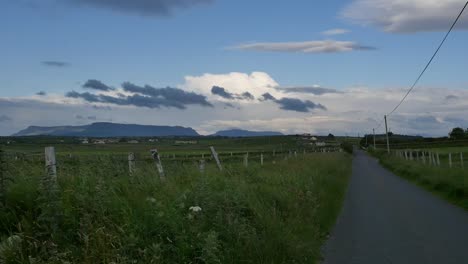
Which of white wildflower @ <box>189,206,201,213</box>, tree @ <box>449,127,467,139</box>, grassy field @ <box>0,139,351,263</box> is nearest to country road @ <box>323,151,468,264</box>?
grassy field @ <box>0,139,351,263</box>

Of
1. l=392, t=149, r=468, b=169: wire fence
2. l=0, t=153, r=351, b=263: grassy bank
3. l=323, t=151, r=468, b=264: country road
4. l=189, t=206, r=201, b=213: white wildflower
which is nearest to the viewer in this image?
l=0, t=153, r=351, b=263: grassy bank

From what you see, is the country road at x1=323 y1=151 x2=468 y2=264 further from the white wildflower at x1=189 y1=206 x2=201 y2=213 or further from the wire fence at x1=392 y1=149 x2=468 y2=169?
the wire fence at x1=392 y1=149 x2=468 y2=169

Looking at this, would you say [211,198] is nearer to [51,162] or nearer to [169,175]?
[51,162]

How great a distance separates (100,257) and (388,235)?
8343mm

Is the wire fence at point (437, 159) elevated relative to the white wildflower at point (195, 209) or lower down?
lower down

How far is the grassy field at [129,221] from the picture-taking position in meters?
6.53

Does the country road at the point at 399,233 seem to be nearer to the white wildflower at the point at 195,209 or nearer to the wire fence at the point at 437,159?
the white wildflower at the point at 195,209

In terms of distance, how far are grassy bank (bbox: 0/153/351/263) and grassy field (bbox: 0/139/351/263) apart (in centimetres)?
1

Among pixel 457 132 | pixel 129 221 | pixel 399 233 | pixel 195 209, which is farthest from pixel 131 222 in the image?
pixel 457 132

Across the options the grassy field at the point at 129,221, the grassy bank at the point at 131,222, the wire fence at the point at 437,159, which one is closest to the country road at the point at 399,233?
the grassy field at the point at 129,221

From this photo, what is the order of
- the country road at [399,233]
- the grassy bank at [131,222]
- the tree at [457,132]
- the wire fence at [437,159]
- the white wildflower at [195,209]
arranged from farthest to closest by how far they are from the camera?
the tree at [457,132], the wire fence at [437,159], the country road at [399,233], the white wildflower at [195,209], the grassy bank at [131,222]

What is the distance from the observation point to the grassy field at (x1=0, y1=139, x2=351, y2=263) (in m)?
6.53

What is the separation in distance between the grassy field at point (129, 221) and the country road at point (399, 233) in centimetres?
90

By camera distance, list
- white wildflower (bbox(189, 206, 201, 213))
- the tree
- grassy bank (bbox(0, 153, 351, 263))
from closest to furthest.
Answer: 1. grassy bank (bbox(0, 153, 351, 263))
2. white wildflower (bbox(189, 206, 201, 213))
3. the tree
